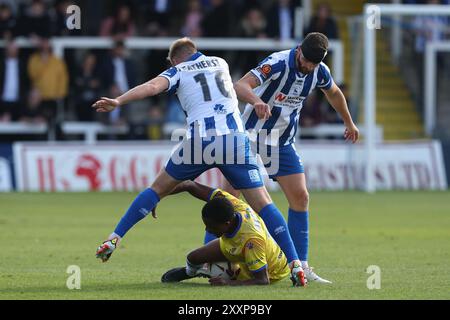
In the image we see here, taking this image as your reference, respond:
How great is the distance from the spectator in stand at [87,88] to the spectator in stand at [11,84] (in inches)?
47.2

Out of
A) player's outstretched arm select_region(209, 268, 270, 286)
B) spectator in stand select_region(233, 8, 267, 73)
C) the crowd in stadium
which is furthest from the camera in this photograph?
spectator in stand select_region(233, 8, 267, 73)

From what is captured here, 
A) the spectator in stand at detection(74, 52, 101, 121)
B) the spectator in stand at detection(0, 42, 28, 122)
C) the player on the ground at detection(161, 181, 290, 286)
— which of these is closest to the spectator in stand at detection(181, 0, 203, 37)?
the spectator in stand at detection(74, 52, 101, 121)

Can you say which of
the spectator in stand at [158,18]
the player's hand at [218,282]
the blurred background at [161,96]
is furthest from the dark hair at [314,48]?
the spectator in stand at [158,18]

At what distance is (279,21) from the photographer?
82.6 feet

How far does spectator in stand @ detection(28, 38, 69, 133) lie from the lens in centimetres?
2338

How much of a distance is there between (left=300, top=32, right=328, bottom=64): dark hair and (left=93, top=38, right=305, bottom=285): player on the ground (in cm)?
79

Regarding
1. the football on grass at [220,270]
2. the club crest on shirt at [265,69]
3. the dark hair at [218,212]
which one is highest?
the club crest on shirt at [265,69]

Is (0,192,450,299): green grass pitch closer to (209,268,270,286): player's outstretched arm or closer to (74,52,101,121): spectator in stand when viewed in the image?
(209,268,270,286): player's outstretched arm

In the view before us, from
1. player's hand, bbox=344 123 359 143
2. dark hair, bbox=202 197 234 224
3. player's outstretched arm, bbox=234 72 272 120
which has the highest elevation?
player's outstretched arm, bbox=234 72 272 120

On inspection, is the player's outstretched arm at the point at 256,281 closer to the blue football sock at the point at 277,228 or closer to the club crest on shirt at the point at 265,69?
the blue football sock at the point at 277,228

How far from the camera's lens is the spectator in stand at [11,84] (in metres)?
23.3

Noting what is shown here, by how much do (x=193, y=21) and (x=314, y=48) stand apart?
53.0ft

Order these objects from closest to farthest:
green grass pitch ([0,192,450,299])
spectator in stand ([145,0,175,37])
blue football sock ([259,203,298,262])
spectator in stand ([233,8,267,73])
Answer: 1. green grass pitch ([0,192,450,299])
2. blue football sock ([259,203,298,262])
3. spectator in stand ([145,0,175,37])
4. spectator in stand ([233,8,267,73])
